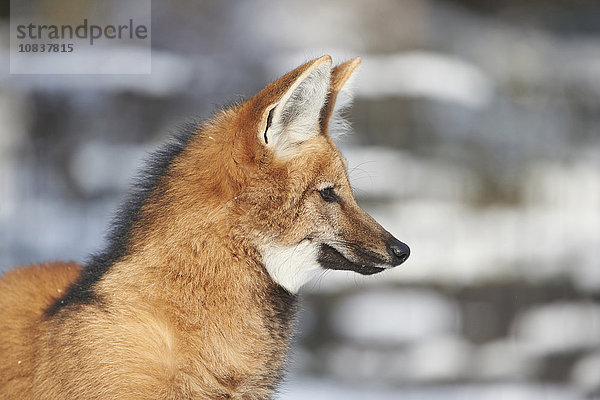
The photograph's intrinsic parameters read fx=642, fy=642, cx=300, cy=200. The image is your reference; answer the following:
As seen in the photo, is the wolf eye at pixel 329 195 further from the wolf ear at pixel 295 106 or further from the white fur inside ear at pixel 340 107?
the white fur inside ear at pixel 340 107

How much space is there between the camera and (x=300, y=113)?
6.59 feet

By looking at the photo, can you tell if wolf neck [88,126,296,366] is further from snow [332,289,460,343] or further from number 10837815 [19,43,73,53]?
number 10837815 [19,43,73,53]

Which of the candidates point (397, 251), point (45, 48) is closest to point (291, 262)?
point (397, 251)

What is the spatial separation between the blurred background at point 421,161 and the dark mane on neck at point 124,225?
2.88 m

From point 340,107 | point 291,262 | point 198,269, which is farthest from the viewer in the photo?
point 340,107

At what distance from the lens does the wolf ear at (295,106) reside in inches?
71.2

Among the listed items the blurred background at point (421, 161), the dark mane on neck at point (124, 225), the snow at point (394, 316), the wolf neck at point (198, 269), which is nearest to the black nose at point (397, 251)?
the wolf neck at point (198, 269)

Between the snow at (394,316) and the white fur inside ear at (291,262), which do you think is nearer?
the white fur inside ear at (291,262)

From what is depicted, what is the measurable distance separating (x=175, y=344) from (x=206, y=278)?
20 cm

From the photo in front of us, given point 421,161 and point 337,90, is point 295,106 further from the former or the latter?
point 421,161

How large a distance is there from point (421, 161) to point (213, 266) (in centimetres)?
339

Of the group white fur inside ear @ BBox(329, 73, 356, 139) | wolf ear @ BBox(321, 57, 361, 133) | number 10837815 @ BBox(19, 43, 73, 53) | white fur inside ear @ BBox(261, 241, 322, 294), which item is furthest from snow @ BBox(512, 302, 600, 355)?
number 10837815 @ BBox(19, 43, 73, 53)

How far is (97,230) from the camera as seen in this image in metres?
5.17

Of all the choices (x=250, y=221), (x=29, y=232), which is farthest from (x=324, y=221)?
(x=29, y=232)
